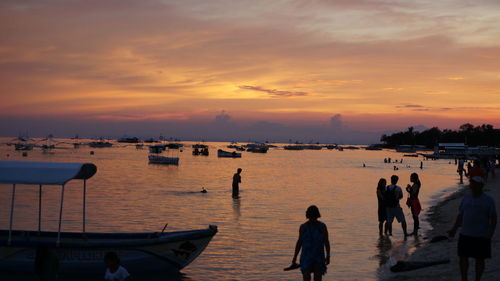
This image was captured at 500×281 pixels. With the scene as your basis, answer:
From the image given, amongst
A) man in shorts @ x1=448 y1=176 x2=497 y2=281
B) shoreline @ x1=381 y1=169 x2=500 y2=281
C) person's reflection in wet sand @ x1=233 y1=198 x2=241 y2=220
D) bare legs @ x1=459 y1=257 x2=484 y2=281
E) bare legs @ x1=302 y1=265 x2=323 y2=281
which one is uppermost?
man in shorts @ x1=448 y1=176 x2=497 y2=281

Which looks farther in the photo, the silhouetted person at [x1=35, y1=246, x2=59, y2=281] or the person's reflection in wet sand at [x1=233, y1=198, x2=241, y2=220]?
the person's reflection in wet sand at [x1=233, y1=198, x2=241, y2=220]

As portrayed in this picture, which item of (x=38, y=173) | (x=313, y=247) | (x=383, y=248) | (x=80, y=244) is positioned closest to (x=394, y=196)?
(x=383, y=248)

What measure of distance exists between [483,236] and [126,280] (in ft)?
19.7

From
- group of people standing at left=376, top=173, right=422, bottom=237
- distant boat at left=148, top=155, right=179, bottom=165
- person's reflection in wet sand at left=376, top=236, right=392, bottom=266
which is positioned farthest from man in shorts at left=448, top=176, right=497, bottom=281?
distant boat at left=148, top=155, right=179, bottom=165

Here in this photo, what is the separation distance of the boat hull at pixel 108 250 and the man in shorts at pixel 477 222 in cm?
720

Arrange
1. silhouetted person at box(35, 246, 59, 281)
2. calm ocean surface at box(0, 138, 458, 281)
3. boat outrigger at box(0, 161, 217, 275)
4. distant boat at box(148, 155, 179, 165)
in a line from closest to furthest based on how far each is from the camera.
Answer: silhouetted person at box(35, 246, 59, 281) < boat outrigger at box(0, 161, 217, 275) < calm ocean surface at box(0, 138, 458, 281) < distant boat at box(148, 155, 179, 165)

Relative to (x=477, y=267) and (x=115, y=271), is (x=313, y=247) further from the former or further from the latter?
(x=115, y=271)

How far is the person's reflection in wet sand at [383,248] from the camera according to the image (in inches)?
630

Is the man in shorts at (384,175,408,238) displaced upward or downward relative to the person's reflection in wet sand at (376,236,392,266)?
upward

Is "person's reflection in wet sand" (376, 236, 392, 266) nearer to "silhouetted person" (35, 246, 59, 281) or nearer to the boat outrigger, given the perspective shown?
the boat outrigger

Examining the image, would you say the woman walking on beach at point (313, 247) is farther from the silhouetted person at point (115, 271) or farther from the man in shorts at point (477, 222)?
the silhouetted person at point (115, 271)

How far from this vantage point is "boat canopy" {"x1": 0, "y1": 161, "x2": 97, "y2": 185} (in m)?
11.9

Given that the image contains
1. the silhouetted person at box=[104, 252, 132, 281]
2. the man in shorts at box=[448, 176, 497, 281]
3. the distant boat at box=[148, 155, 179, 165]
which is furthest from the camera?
the distant boat at box=[148, 155, 179, 165]

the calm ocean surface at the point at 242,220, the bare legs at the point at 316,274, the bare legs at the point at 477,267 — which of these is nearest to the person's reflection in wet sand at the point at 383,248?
the calm ocean surface at the point at 242,220
